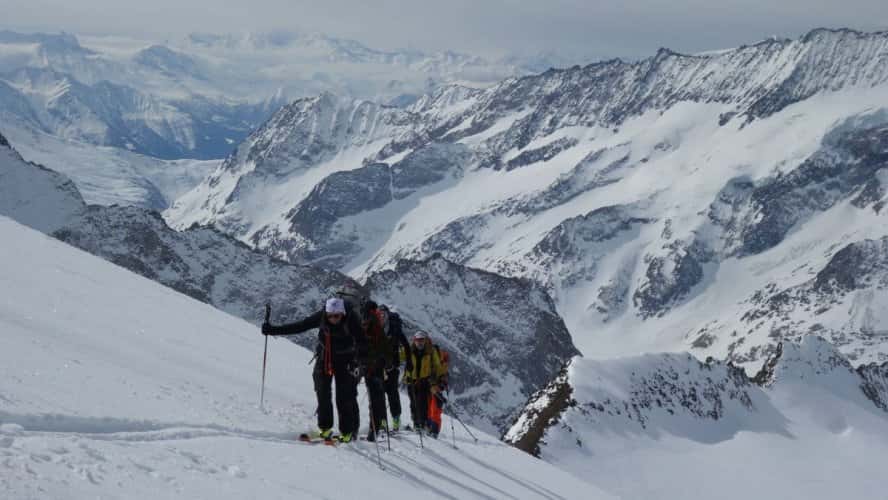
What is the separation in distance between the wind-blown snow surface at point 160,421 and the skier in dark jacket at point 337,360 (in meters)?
0.57

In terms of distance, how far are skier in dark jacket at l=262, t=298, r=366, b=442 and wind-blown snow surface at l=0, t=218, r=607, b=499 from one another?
575mm

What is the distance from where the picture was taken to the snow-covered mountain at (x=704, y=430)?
7269cm

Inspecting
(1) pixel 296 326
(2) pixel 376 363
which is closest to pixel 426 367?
(2) pixel 376 363

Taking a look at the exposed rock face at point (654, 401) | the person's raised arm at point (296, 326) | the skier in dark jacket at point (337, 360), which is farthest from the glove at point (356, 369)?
the exposed rock face at point (654, 401)

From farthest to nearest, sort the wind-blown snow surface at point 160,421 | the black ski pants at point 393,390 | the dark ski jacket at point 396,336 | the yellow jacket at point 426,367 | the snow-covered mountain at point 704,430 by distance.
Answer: the snow-covered mountain at point 704,430 → the yellow jacket at point 426,367 → the black ski pants at point 393,390 → the dark ski jacket at point 396,336 → the wind-blown snow surface at point 160,421

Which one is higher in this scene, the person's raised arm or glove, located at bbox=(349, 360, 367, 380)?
the person's raised arm

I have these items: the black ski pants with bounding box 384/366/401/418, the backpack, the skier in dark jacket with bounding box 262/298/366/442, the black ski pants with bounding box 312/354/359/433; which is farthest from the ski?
the backpack

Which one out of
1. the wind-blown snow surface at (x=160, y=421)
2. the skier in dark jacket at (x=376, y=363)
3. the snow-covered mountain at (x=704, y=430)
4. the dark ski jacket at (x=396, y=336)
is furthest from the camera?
the snow-covered mountain at (x=704, y=430)

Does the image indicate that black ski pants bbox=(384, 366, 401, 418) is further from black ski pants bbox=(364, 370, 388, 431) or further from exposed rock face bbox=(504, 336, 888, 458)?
exposed rock face bbox=(504, 336, 888, 458)

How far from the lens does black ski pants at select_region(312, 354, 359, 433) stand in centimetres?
1533

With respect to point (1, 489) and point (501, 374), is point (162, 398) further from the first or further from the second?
point (501, 374)

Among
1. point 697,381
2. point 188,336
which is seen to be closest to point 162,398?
point 188,336

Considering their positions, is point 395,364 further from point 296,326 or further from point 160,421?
point 160,421

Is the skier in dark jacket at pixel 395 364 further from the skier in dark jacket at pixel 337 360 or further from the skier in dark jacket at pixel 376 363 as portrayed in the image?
the skier in dark jacket at pixel 337 360
